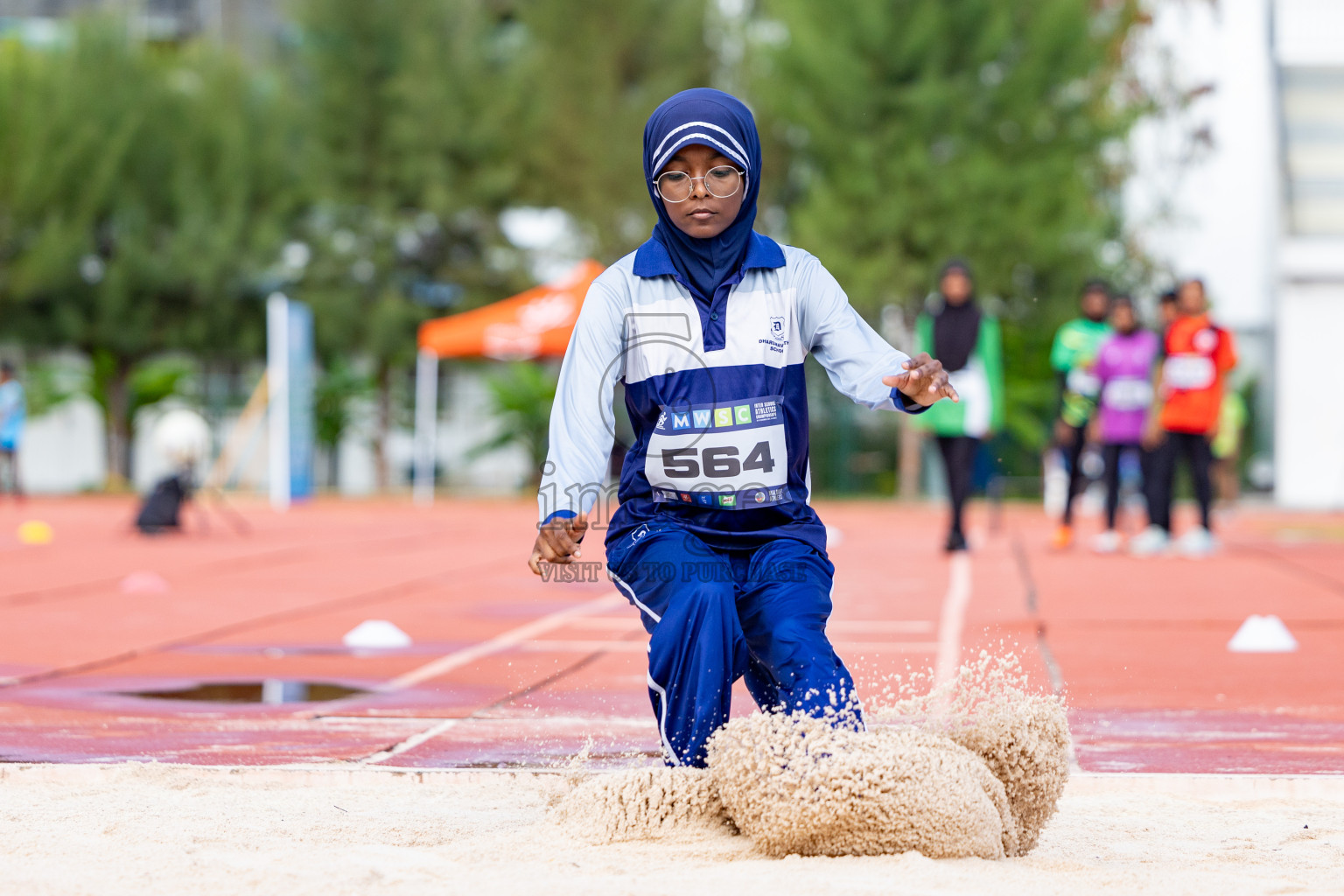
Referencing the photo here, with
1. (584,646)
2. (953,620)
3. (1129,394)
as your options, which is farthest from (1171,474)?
(584,646)

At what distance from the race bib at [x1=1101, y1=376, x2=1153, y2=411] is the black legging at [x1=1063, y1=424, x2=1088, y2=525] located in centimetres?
34

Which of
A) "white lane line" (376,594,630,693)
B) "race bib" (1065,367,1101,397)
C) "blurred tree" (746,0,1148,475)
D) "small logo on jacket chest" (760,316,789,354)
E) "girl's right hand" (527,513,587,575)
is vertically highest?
"blurred tree" (746,0,1148,475)

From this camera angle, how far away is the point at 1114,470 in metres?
12.2

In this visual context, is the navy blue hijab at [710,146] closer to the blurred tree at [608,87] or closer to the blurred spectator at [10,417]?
the blurred tree at [608,87]

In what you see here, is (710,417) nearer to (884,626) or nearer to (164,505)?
(884,626)

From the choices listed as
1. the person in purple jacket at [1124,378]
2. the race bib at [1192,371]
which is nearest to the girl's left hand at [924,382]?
A: the race bib at [1192,371]

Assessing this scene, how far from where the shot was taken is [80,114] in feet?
87.1

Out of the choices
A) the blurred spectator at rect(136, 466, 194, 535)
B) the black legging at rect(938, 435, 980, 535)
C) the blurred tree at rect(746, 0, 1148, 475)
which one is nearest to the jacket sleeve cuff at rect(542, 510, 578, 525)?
the black legging at rect(938, 435, 980, 535)

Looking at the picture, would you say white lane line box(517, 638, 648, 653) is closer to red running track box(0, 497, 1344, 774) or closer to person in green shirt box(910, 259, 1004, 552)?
red running track box(0, 497, 1344, 774)

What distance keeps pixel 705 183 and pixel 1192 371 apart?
863 cm

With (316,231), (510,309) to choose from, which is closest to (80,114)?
(316,231)

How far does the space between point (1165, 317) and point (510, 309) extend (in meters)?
10.6

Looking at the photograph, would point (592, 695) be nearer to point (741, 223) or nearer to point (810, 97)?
point (741, 223)

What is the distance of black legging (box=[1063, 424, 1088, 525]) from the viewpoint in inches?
481
